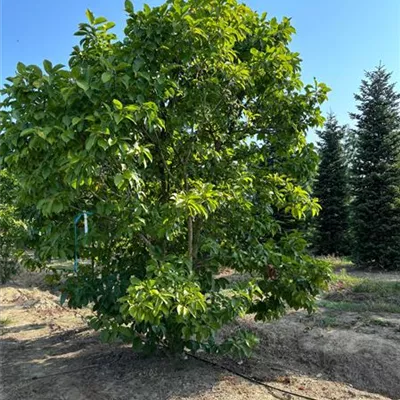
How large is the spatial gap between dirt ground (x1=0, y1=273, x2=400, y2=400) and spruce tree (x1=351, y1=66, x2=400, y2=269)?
6.69 metres

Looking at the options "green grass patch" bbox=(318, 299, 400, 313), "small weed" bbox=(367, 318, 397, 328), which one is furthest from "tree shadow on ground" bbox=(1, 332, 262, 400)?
"green grass patch" bbox=(318, 299, 400, 313)

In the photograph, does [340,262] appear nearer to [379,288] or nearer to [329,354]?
[379,288]

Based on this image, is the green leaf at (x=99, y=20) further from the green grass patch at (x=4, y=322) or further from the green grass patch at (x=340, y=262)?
the green grass patch at (x=340, y=262)

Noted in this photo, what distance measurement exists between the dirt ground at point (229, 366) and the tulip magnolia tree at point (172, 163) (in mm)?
277

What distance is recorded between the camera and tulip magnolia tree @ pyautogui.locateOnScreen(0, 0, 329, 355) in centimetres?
212

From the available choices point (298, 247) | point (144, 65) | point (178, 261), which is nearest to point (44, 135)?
point (144, 65)

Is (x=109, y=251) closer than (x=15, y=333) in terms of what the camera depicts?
Yes

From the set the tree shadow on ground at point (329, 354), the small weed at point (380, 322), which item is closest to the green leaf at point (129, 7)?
the tree shadow on ground at point (329, 354)

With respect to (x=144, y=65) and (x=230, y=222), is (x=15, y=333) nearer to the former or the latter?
(x=230, y=222)

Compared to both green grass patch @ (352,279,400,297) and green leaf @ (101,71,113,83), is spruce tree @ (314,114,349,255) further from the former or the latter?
green leaf @ (101,71,113,83)

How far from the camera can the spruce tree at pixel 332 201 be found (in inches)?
537

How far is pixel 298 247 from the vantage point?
301cm

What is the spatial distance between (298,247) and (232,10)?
1.74 m

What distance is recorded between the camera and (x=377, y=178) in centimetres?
1124
